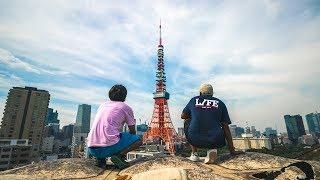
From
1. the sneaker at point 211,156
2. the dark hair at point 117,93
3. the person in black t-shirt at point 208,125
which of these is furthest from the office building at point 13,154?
the sneaker at point 211,156

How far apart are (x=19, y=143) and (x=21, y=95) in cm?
3421

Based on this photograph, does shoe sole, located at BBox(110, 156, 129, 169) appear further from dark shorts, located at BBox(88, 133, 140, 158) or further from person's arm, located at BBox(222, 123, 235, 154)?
person's arm, located at BBox(222, 123, 235, 154)

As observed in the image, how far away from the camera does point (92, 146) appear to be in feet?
14.8

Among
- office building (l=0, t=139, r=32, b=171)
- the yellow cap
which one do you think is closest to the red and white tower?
office building (l=0, t=139, r=32, b=171)

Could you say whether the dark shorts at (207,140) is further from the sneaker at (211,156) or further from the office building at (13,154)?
the office building at (13,154)

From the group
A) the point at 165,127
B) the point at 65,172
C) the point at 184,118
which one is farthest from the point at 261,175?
the point at 165,127

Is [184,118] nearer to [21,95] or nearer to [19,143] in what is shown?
[19,143]

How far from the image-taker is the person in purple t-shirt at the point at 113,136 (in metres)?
4.42

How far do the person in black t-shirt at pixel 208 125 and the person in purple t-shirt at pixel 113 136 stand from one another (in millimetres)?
1134

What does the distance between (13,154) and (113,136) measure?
77732 mm

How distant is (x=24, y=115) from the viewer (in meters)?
100

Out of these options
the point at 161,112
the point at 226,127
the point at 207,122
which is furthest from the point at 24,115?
the point at 226,127

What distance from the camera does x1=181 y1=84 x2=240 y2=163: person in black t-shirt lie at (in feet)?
16.1

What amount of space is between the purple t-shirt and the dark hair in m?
0.17
